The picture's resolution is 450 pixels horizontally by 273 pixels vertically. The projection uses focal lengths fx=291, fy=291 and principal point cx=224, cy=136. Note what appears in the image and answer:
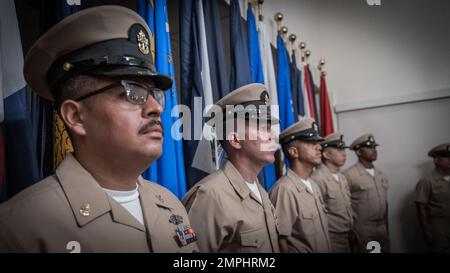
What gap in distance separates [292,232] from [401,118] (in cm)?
79

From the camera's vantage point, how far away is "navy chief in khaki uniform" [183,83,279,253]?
1019mm

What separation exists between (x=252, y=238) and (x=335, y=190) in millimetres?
1518

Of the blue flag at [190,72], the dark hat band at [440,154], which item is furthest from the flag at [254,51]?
the dark hat band at [440,154]

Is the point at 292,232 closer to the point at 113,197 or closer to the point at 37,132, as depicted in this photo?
the point at 113,197

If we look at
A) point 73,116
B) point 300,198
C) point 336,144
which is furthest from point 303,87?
point 73,116

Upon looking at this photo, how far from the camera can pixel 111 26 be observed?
0.73 m

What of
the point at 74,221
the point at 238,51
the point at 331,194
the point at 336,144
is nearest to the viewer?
the point at 74,221

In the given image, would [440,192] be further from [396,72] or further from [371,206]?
[371,206]

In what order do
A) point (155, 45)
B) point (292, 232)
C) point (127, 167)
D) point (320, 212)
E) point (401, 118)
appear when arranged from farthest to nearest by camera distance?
point (320, 212)
point (292, 232)
point (401, 118)
point (155, 45)
point (127, 167)

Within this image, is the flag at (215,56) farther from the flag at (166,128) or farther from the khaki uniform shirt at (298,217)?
the khaki uniform shirt at (298,217)

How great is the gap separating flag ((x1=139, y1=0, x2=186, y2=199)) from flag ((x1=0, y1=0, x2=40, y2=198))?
41 centimetres

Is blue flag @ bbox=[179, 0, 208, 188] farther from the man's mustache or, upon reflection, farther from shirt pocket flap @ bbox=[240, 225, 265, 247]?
the man's mustache

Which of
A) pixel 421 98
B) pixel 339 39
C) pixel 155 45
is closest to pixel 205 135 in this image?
pixel 155 45

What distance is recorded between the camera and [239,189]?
3.73ft
